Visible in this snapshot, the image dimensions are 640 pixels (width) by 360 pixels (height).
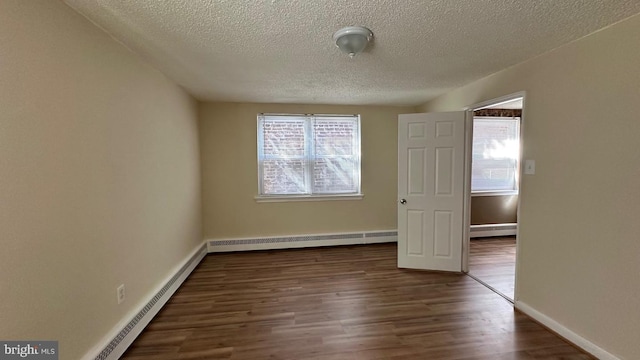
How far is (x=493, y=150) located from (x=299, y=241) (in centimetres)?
373

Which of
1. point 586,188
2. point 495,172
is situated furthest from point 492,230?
point 586,188

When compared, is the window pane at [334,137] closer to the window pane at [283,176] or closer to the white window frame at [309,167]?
the white window frame at [309,167]

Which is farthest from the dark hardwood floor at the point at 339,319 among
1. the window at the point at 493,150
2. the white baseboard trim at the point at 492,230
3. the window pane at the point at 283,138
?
the window at the point at 493,150

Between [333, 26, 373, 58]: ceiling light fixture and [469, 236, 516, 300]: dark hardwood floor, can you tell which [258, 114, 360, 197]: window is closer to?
[469, 236, 516, 300]: dark hardwood floor

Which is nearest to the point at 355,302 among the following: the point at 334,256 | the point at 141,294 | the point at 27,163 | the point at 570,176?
the point at 334,256

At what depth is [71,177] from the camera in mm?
1438

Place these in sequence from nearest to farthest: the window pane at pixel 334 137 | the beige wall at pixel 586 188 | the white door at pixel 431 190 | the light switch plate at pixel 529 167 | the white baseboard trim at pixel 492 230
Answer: the beige wall at pixel 586 188
the light switch plate at pixel 529 167
the white door at pixel 431 190
the window pane at pixel 334 137
the white baseboard trim at pixel 492 230

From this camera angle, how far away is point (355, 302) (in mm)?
2488

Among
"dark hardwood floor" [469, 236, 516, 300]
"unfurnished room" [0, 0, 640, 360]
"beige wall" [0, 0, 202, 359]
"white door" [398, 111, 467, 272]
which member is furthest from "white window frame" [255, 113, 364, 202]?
"dark hardwood floor" [469, 236, 516, 300]

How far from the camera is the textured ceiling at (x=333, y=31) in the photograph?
4.79 ft

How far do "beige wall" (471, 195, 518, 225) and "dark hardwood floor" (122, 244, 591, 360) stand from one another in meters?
2.03

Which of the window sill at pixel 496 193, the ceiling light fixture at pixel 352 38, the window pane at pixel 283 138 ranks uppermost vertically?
the ceiling light fixture at pixel 352 38

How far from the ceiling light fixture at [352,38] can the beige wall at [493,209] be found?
3945mm

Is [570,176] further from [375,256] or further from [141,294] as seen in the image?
[141,294]
